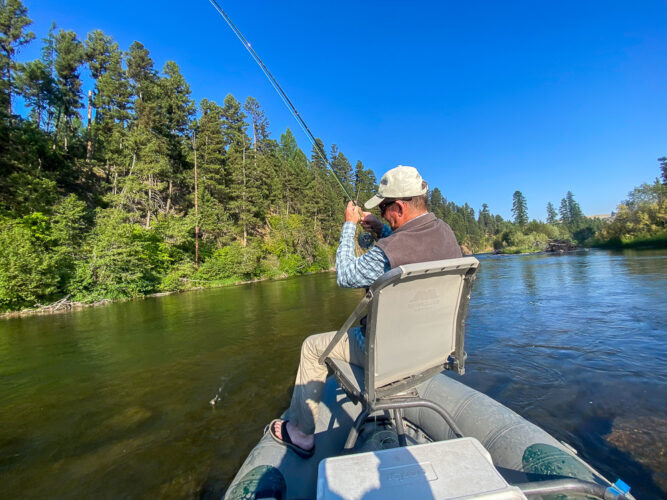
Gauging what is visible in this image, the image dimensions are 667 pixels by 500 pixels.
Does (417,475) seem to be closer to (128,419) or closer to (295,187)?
(128,419)

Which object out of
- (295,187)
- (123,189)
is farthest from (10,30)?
(295,187)

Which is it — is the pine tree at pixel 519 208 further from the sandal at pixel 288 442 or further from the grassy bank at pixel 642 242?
the sandal at pixel 288 442

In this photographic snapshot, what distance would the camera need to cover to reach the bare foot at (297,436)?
88.4 inches

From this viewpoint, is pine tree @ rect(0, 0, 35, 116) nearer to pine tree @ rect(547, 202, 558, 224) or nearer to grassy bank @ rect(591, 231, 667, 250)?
grassy bank @ rect(591, 231, 667, 250)

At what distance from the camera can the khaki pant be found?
230 cm

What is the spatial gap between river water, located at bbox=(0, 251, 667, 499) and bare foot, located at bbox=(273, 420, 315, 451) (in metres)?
0.95

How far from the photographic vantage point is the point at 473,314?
9.22 metres

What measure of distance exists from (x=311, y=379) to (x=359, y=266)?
0.99 metres

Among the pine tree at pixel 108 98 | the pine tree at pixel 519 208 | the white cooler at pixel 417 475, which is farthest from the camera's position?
the pine tree at pixel 519 208

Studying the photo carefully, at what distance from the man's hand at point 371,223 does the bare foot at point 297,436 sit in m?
1.72

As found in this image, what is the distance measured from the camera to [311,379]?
7.72 ft

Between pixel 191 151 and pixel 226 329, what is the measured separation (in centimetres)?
2926

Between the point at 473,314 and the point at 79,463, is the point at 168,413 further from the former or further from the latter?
the point at 473,314

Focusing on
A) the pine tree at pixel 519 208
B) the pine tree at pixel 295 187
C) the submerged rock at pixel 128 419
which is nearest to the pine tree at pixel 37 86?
the pine tree at pixel 295 187
